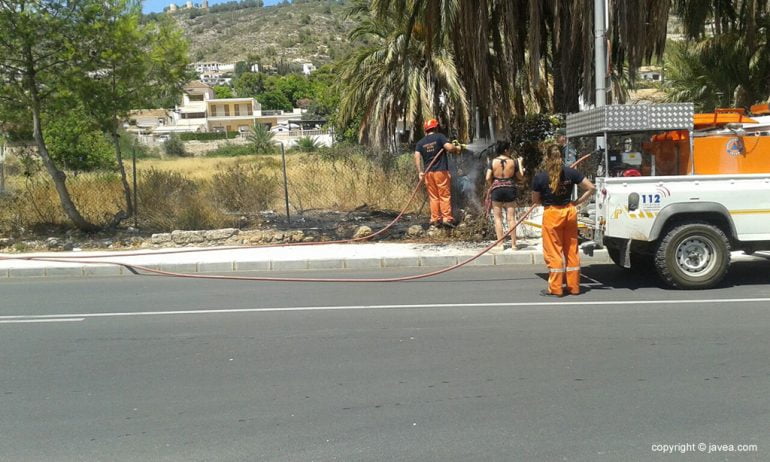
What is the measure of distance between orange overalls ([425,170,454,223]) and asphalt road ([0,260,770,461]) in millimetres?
4151

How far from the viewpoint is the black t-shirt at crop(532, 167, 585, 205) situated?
359 inches

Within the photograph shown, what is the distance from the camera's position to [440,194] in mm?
13742

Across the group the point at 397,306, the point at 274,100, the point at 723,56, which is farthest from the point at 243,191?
the point at 274,100

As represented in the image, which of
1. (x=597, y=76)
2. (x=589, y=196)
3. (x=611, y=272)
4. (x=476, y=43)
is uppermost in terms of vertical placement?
(x=476, y=43)

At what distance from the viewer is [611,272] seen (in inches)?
433

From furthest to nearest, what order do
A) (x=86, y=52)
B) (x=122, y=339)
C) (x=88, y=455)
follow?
(x=86, y=52) → (x=122, y=339) → (x=88, y=455)

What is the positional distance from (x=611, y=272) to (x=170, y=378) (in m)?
7.05

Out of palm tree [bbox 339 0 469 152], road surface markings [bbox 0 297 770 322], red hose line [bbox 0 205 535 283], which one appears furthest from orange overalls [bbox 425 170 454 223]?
palm tree [bbox 339 0 469 152]

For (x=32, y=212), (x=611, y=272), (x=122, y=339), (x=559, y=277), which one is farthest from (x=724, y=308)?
(x=32, y=212)

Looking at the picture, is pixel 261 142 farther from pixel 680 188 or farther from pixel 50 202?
pixel 680 188

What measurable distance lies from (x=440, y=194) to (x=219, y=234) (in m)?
4.69

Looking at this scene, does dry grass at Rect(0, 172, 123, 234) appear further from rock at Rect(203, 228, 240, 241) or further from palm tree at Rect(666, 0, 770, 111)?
palm tree at Rect(666, 0, 770, 111)

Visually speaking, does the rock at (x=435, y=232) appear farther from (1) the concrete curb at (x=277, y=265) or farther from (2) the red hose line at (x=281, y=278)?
(2) the red hose line at (x=281, y=278)

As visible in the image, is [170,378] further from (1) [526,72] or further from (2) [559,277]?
(1) [526,72]
